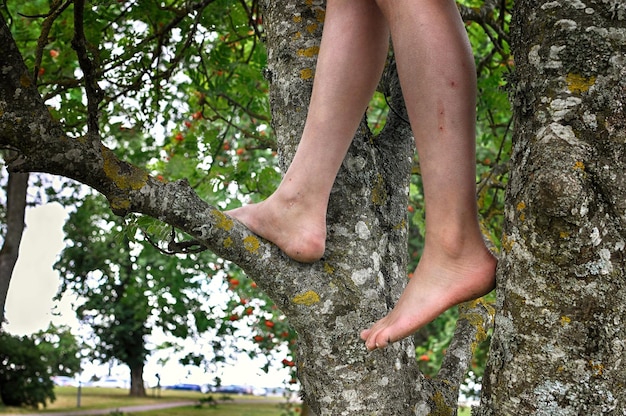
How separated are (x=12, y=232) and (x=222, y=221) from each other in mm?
5863

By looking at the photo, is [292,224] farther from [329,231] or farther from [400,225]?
[400,225]

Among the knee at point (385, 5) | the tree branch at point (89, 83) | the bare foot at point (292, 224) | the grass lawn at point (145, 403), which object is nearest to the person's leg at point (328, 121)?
the bare foot at point (292, 224)

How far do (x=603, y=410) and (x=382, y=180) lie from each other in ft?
2.82

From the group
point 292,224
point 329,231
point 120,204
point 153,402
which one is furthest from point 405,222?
point 153,402

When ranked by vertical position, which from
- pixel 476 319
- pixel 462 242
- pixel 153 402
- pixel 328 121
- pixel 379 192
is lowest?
pixel 153 402

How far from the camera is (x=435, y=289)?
1.38m

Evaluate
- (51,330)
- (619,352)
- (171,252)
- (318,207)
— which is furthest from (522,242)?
(51,330)

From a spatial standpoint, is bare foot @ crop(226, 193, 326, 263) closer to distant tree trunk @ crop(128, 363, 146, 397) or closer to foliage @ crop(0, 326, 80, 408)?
foliage @ crop(0, 326, 80, 408)

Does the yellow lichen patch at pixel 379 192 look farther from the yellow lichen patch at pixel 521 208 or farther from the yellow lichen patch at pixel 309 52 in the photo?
the yellow lichen patch at pixel 521 208

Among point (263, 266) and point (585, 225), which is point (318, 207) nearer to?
point (263, 266)

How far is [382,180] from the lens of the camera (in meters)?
1.77

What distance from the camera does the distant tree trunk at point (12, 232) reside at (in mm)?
6387

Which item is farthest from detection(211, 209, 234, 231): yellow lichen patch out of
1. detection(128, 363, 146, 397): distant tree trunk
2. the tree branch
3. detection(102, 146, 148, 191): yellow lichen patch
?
detection(128, 363, 146, 397): distant tree trunk

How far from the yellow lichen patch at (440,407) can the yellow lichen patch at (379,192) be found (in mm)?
489
